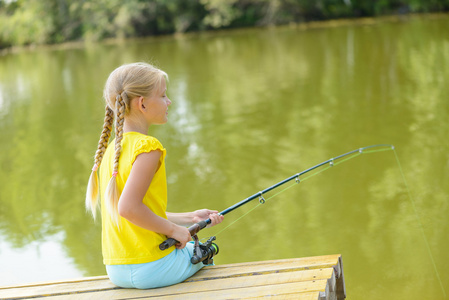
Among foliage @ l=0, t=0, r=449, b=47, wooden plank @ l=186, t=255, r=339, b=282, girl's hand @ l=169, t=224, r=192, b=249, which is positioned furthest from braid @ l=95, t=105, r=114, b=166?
foliage @ l=0, t=0, r=449, b=47

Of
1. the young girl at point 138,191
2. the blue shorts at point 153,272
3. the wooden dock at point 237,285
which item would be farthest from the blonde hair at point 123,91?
the wooden dock at point 237,285

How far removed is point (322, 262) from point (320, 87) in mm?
7143

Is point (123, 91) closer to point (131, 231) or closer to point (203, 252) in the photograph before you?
point (131, 231)

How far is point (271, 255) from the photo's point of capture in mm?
3658

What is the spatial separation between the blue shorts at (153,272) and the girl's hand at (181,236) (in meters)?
0.04

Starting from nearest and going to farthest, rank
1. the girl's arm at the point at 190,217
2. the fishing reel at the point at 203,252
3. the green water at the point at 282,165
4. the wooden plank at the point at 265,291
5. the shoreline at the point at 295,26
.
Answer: the wooden plank at the point at 265,291, the fishing reel at the point at 203,252, the girl's arm at the point at 190,217, the green water at the point at 282,165, the shoreline at the point at 295,26

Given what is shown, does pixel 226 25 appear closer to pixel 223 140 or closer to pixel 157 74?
pixel 223 140

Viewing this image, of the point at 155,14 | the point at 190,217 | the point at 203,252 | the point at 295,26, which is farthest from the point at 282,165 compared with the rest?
the point at 155,14

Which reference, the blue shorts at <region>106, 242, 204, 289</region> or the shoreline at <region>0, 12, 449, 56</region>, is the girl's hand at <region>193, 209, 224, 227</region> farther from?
the shoreline at <region>0, 12, 449, 56</region>

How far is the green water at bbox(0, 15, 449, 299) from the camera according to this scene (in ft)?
12.1

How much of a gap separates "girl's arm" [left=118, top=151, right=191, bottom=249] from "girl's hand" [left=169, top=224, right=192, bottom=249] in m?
0.08

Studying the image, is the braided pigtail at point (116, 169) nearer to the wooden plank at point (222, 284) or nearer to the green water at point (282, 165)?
the wooden plank at point (222, 284)

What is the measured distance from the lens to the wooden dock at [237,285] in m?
2.00

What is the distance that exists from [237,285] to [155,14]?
26485mm
